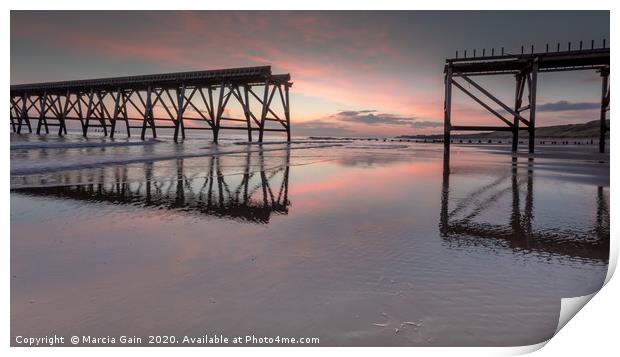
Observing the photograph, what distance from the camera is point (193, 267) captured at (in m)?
2.31

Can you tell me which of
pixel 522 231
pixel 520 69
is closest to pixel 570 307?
pixel 522 231

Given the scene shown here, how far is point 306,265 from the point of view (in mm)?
2342

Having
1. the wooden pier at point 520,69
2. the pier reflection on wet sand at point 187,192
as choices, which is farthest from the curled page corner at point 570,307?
the wooden pier at point 520,69

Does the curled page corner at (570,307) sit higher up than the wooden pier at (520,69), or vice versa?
the wooden pier at (520,69)

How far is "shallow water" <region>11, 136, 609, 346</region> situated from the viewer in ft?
5.58

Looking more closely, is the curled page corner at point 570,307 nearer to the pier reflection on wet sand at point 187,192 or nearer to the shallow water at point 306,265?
the shallow water at point 306,265

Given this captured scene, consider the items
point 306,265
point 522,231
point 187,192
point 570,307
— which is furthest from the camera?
point 187,192

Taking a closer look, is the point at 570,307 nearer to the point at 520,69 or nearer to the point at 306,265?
the point at 306,265

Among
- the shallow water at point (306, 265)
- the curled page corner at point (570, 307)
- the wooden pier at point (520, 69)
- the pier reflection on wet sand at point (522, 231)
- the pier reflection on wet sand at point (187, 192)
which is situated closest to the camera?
the shallow water at point (306, 265)

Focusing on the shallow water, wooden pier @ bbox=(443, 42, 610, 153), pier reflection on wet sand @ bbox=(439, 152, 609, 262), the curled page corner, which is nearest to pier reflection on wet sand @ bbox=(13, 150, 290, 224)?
the shallow water

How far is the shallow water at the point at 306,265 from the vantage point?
5.58 ft

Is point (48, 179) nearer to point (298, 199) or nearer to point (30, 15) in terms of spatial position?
point (30, 15)

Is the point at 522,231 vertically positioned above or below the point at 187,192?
below

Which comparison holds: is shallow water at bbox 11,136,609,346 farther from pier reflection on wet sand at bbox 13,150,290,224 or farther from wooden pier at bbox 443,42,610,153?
wooden pier at bbox 443,42,610,153
